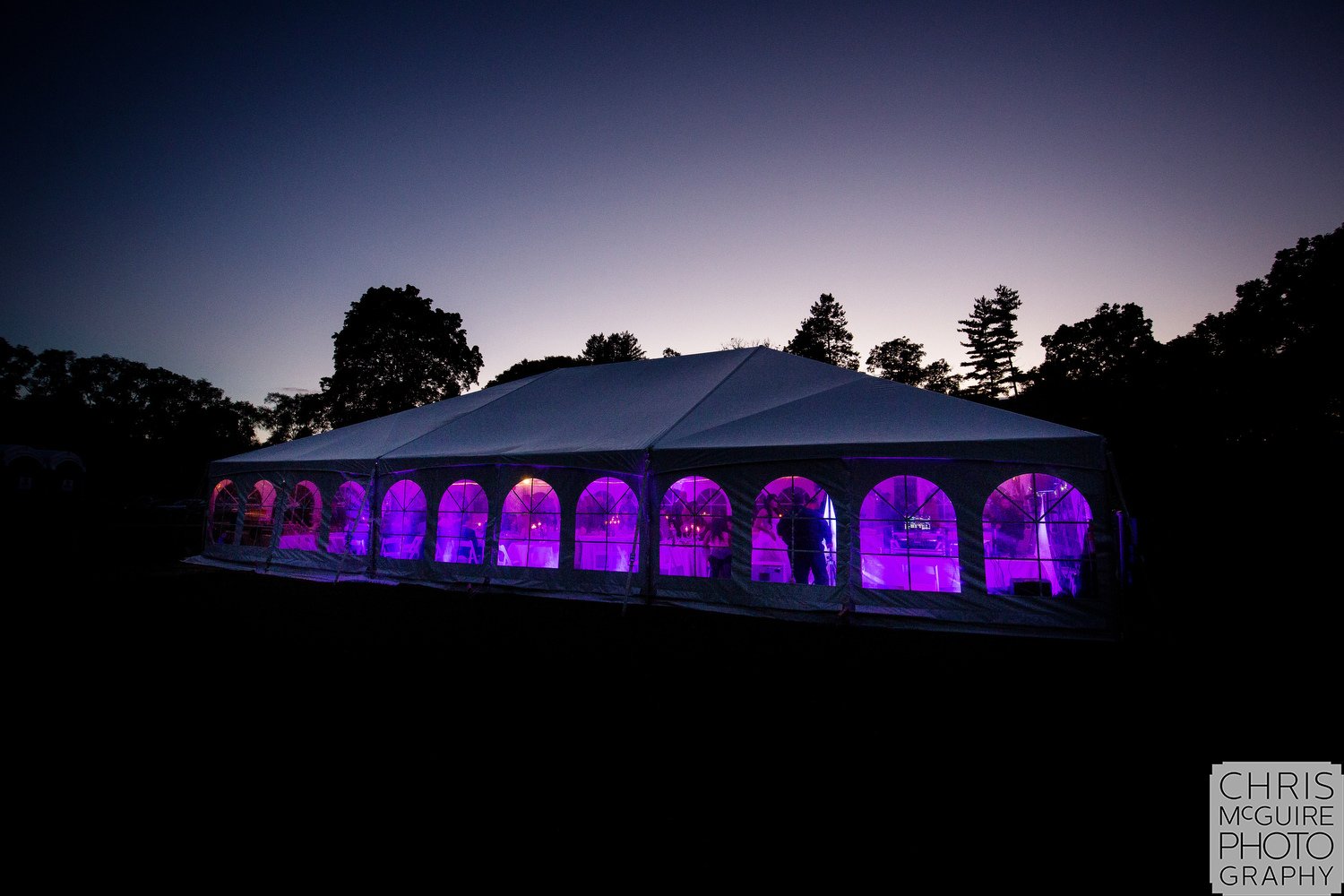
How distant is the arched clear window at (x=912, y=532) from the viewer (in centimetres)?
634

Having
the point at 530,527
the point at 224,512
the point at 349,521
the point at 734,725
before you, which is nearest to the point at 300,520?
the point at 349,521

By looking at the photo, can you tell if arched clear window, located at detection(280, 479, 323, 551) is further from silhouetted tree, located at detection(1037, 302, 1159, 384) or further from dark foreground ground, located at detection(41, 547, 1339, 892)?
silhouetted tree, located at detection(1037, 302, 1159, 384)

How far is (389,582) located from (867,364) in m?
37.3

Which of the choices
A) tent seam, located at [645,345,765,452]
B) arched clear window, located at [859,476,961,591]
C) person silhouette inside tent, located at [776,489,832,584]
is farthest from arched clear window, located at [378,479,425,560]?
arched clear window, located at [859,476,961,591]

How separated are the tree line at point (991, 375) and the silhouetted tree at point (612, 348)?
0.14 metres

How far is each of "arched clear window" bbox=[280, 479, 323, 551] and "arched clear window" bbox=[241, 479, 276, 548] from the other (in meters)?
0.35

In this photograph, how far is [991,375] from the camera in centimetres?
3766

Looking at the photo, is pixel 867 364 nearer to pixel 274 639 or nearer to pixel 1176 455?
pixel 1176 455

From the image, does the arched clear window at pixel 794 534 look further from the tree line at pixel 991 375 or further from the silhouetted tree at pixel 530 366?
the silhouetted tree at pixel 530 366

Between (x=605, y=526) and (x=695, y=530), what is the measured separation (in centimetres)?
134

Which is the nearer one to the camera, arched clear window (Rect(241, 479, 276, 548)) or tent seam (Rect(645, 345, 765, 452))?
tent seam (Rect(645, 345, 765, 452))

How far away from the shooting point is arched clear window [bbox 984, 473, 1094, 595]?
232 inches

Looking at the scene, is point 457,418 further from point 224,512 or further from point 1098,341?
point 1098,341

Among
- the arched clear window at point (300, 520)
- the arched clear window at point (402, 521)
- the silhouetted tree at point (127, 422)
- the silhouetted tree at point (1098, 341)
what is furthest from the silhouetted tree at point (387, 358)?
the silhouetted tree at point (1098, 341)
